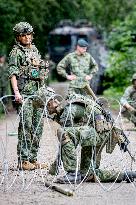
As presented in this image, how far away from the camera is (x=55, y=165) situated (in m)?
7.87

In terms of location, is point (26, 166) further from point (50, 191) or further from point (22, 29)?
point (22, 29)

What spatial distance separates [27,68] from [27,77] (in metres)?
0.12

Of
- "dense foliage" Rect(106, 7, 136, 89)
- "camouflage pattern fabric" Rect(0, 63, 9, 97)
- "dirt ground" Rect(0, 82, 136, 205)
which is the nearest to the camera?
"dirt ground" Rect(0, 82, 136, 205)

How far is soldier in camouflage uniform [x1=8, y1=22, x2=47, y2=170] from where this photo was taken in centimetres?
870

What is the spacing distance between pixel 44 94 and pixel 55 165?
84 centimetres

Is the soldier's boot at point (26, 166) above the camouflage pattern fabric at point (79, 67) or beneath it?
beneath

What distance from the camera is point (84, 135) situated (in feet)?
24.8

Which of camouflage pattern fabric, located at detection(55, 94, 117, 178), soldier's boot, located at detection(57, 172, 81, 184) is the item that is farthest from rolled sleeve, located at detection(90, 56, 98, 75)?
soldier's boot, located at detection(57, 172, 81, 184)

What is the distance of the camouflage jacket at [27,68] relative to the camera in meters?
8.78

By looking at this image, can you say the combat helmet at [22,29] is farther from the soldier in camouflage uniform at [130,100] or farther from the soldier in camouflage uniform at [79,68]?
the soldier in camouflage uniform at [130,100]

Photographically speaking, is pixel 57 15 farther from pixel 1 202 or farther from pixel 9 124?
pixel 1 202

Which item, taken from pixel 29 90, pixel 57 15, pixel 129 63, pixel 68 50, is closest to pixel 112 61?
pixel 129 63

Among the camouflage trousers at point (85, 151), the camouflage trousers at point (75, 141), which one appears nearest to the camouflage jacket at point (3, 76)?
the camouflage trousers at point (85, 151)

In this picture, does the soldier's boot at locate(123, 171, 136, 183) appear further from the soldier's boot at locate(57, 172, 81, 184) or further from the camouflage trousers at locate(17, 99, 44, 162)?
the camouflage trousers at locate(17, 99, 44, 162)
